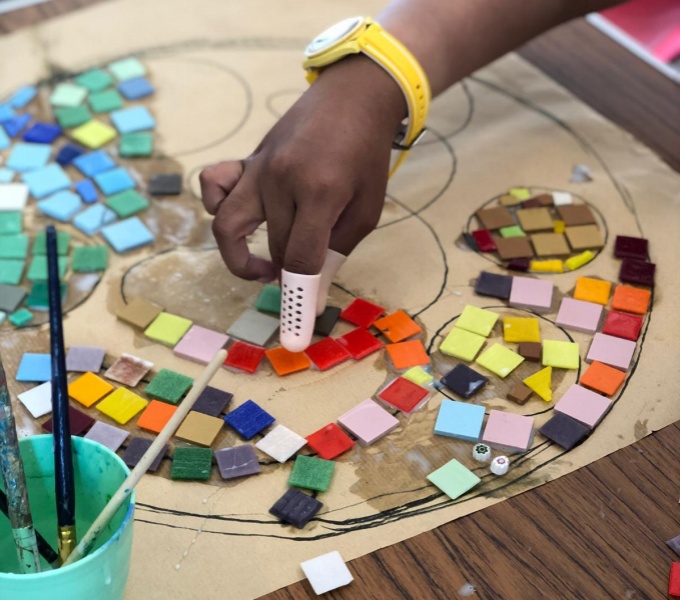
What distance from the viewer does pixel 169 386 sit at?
64 centimetres

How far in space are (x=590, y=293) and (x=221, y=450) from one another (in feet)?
1.03

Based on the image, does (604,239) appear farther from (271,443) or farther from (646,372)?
(271,443)

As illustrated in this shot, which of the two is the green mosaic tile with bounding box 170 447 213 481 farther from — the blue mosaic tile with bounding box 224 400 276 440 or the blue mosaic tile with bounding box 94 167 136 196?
the blue mosaic tile with bounding box 94 167 136 196

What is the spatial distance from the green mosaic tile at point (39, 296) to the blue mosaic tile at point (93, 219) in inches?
2.8

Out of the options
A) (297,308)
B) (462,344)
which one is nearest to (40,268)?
(297,308)

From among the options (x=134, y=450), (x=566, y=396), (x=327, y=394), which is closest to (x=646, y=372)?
(x=566, y=396)

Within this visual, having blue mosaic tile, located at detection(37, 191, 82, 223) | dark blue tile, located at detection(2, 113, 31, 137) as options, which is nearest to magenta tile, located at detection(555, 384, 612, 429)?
blue mosaic tile, located at detection(37, 191, 82, 223)

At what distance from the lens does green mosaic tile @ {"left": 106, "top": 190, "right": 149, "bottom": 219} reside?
31.2 inches

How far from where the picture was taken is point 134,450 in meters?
0.59

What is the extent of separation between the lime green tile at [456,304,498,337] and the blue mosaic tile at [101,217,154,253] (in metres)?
0.27

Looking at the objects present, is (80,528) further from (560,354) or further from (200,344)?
(560,354)

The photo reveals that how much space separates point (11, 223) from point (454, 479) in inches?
17.7

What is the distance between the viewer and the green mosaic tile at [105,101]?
0.91 m

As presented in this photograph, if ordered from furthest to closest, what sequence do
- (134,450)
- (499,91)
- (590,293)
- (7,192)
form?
1. (499,91)
2. (7,192)
3. (590,293)
4. (134,450)
